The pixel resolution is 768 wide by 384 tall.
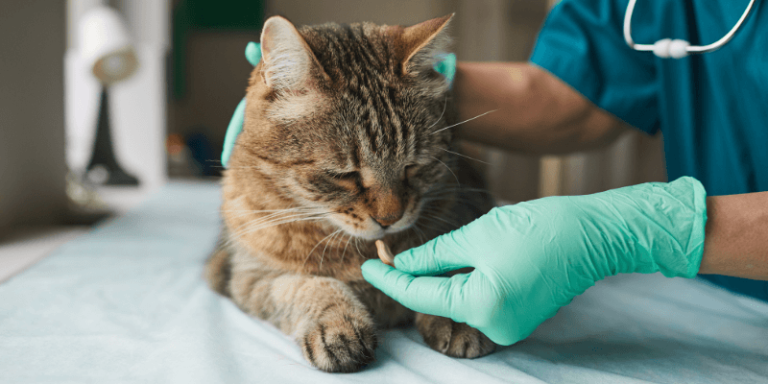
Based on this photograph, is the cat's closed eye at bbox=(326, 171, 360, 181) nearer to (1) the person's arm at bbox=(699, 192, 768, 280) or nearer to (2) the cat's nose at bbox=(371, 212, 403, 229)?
(2) the cat's nose at bbox=(371, 212, 403, 229)

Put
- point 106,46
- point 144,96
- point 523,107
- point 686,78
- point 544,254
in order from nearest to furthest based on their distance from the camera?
point 544,254, point 686,78, point 523,107, point 106,46, point 144,96

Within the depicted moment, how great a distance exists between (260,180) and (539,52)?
0.87 metres

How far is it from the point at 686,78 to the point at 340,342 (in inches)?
38.6

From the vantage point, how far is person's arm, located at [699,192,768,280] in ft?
2.26

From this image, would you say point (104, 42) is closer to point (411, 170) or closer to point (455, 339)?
point (411, 170)

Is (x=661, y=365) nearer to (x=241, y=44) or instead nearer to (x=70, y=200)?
(x=70, y=200)

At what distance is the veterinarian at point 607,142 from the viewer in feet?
2.24

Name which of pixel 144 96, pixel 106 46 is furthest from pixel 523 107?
pixel 144 96

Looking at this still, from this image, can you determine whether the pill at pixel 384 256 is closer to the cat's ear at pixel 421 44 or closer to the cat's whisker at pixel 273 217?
the cat's whisker at pixel 273 217

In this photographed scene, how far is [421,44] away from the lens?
2.64 ft

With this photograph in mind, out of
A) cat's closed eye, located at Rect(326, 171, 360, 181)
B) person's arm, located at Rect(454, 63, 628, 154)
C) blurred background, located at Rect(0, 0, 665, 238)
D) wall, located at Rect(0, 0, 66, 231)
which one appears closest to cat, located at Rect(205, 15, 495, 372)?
cat's closed eye, located at Rect(326, 171, 360, 181)

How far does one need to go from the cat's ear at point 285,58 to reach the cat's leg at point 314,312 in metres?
→ 0.36

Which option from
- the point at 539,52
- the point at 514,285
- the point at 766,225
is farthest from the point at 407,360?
the point at 539,52

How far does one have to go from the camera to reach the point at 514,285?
665mm
